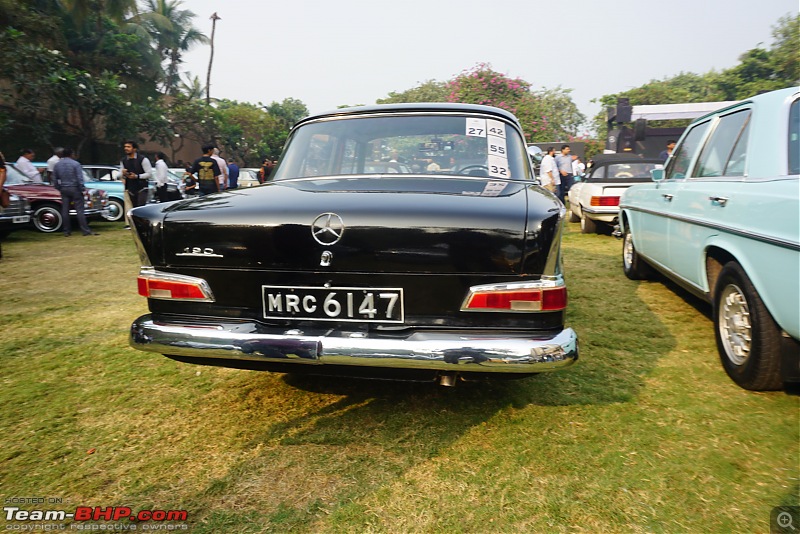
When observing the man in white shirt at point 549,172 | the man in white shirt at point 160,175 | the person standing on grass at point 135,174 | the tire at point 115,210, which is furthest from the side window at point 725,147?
the tire at point 115,210

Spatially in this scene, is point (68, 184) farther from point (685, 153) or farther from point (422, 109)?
point (685, 153)

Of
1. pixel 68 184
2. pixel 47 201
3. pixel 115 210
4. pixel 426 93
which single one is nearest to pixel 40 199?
pixel 47 201

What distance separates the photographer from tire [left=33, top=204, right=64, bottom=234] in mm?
10417

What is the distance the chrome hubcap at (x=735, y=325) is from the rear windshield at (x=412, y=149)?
1437 millimetres

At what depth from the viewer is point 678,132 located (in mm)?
17609

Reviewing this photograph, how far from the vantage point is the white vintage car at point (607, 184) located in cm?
882

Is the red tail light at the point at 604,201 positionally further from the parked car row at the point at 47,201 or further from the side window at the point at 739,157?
the parked car row at the point at 47,201

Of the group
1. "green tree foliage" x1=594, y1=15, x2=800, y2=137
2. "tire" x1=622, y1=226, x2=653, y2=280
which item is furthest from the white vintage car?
"green tree foliage" x1=594, y1=15, x2=800, y2=137

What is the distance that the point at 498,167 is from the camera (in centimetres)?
300

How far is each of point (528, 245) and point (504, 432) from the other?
39.6 inches

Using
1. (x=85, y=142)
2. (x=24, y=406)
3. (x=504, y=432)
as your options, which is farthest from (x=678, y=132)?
(x=85, y=142)

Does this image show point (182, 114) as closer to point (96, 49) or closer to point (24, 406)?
point (96, 49)

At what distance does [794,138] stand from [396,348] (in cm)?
245

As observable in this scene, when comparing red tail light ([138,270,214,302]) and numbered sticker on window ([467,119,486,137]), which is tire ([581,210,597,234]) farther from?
red tail light ([138,270,214,302])
